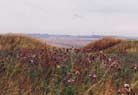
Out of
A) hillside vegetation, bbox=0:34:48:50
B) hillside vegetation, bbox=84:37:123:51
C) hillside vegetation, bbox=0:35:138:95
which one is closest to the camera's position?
hillside vegetation, bbox=0:35:138:95

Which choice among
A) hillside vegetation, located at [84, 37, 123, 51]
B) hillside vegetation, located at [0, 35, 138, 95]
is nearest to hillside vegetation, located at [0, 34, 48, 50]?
hillside vegetation, located at [84, 37, 123, 51]

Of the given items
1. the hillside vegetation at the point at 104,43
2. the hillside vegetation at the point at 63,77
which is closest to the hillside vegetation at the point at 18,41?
the hillside vegetation at the point at 104,43

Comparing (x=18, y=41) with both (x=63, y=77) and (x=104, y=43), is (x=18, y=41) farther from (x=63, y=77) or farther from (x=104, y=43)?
(x=63, y=77)

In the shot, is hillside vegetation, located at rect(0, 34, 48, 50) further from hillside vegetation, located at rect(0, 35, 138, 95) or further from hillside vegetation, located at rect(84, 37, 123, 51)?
hillside vegetation, located at rect(0, 35, 138, 95)

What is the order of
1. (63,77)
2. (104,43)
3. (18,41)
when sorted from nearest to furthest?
(63,77) < (18,41) < (104,43)

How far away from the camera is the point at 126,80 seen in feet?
32.2

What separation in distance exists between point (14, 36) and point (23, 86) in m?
23.0

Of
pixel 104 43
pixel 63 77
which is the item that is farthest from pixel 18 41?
pixel 63 77

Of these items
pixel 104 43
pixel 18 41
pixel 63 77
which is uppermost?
pixel 63 77

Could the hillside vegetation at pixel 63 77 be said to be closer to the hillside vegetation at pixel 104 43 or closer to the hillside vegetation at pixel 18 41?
the hillside vegetation at pixel 18 41

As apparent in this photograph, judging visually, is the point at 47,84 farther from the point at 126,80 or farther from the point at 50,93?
the point at 126,80

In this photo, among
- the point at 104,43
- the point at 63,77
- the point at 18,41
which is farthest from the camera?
the point at 104,43

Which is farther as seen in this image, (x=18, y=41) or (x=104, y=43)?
(x=104, y=43)

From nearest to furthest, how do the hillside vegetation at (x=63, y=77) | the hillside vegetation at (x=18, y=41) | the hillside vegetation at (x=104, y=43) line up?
the hillside vegetation at (x=63, y=77) → the hillside vegetation at (x=18, y=41) → the hillside vegetation at (x=104, y=43)
